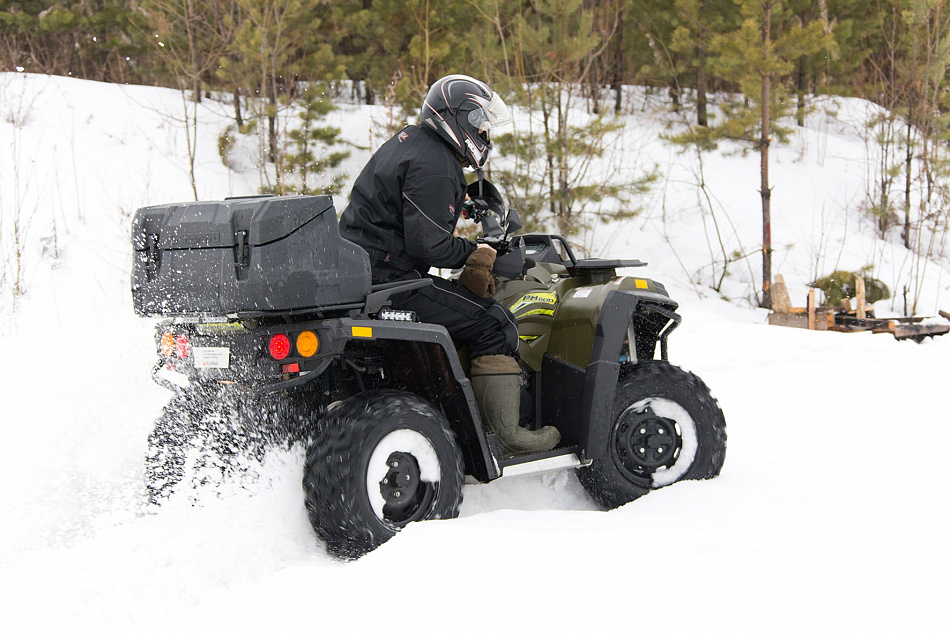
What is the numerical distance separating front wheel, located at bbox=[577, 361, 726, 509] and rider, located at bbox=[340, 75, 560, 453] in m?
0.49

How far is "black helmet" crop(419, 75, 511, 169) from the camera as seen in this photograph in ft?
11.8

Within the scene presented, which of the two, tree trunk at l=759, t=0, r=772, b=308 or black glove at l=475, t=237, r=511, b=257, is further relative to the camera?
tree trunk at l=759, t=0, r=772, b=308

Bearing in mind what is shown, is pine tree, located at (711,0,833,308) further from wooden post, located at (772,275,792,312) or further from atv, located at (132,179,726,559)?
atv, located at (132,179,726,559)

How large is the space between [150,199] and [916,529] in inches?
470

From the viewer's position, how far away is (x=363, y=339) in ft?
9.93

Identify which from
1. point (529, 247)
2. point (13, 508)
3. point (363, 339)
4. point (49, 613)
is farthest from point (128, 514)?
point (529, 247)

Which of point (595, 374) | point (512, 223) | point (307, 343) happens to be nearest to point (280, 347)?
point (307, 343)

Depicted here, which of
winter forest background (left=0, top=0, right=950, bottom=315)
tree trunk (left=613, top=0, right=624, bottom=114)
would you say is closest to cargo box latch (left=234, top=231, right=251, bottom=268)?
winter forest background (left=0, top=0, right=950, bottom=315)

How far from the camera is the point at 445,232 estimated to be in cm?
341

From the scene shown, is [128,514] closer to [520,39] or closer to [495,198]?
[495,198]

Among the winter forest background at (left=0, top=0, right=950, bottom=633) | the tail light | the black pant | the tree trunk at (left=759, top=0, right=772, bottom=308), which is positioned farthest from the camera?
the tree trunk at (left=759, top=0, right=772, bottom=308)

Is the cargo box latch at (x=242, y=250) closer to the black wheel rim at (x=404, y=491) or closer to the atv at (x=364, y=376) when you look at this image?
the atv at (x=364, y=376)

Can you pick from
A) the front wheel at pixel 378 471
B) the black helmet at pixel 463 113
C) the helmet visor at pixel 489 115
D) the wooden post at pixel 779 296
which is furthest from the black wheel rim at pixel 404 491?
the wooden post at pixel 779 296

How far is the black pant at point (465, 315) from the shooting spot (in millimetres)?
3502
